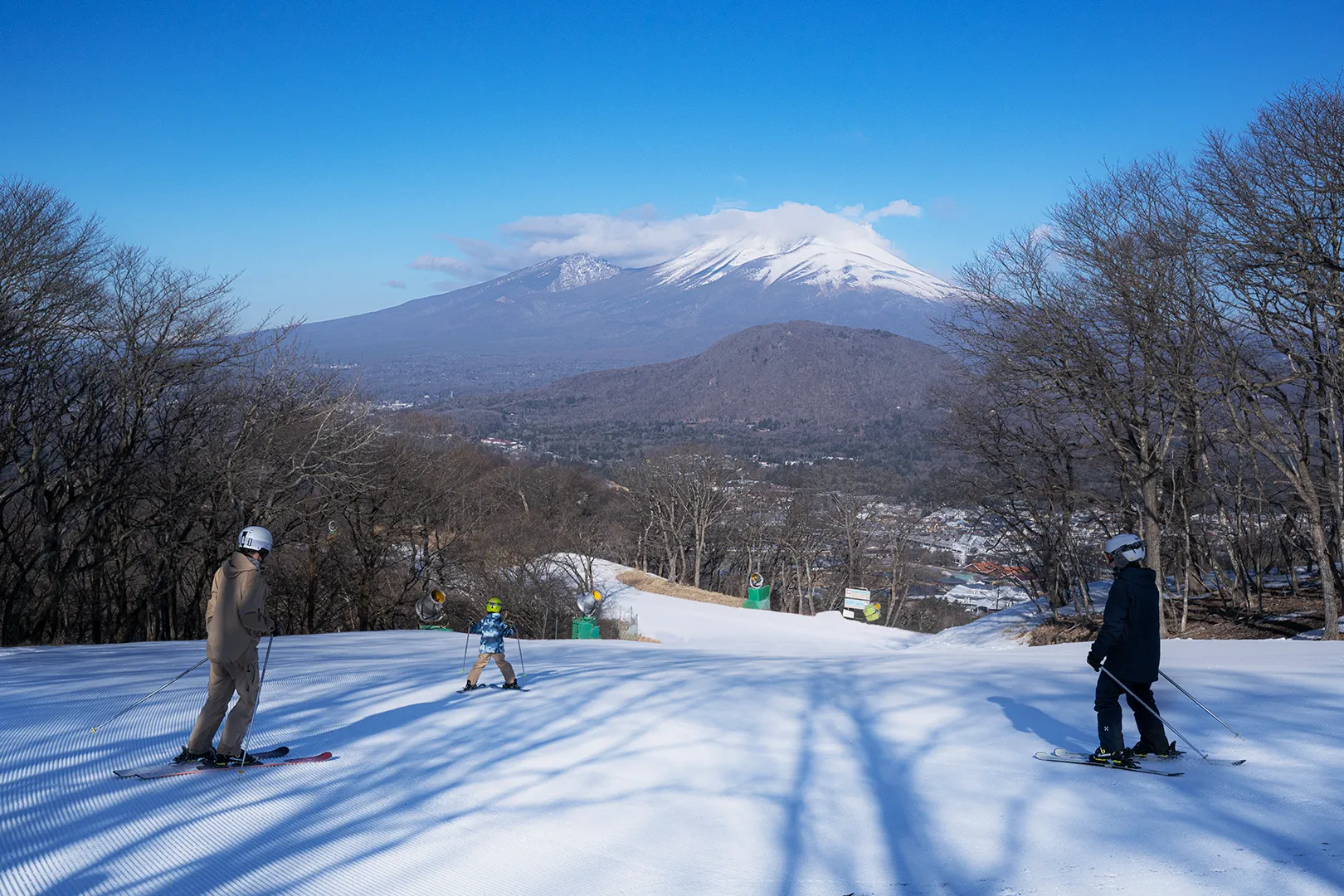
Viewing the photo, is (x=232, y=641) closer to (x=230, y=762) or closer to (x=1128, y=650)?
(x=230, y=762)

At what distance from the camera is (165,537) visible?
2339 cm

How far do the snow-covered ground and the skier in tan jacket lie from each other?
0.35 metres

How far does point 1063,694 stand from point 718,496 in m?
47.3

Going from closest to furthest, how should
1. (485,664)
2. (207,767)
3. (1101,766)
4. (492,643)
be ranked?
(207,767) → (1101,766) → (492,643) → (485,664)

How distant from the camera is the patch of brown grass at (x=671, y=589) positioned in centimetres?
4100

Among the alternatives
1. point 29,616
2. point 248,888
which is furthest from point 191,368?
point 248,888

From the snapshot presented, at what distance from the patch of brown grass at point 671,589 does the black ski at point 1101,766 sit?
32517mm

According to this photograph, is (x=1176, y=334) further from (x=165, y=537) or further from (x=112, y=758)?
(x=165, y=537)

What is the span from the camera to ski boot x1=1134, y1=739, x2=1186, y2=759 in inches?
255

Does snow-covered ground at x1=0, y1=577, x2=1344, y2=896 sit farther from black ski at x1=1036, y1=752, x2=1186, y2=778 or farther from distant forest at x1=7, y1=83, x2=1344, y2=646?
distant forest at x1=7, y1=83, x2=1344, y2=646

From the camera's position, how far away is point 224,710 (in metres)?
6.54

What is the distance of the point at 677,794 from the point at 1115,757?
3.11m

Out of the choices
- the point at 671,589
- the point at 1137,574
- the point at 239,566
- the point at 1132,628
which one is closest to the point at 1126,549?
the point at 1137,574

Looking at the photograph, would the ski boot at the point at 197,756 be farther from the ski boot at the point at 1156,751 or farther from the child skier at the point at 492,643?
the ski boot at the point at 1156,751
